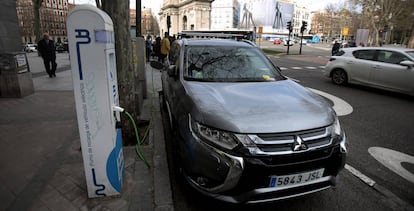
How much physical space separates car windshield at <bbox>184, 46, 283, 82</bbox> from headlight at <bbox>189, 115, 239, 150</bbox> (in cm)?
112

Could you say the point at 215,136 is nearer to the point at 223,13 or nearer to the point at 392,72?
the point at 392,72

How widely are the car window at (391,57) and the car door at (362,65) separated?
21 cm

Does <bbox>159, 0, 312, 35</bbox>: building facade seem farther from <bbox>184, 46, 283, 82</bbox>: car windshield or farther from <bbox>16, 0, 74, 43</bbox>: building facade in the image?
<bbox>184, 46, 283, 82</bbox>: car windshield

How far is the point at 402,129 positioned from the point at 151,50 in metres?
16.1

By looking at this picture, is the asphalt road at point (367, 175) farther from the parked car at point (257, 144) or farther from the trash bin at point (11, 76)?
the trash bin at point (11, 76)

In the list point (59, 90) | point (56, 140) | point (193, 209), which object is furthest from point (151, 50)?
point (193, 209)

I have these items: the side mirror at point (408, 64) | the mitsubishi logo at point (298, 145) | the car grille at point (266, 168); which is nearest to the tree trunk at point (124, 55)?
the car grille at point (266, 168)

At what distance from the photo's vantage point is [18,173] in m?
3.09

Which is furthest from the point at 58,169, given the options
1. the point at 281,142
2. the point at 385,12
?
the point at 385,12

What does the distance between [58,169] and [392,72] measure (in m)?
9.02

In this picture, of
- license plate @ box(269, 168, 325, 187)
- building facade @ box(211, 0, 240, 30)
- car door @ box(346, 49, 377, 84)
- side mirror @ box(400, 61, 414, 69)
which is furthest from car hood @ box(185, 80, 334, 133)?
building facade @ box(211, 0, 240, 30)

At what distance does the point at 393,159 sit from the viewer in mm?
3801

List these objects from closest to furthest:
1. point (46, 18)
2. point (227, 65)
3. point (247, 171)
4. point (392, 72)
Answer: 1. point (247, 171)
2. point (227, 65)
3. point (392, 72)
4. point (46, 18)

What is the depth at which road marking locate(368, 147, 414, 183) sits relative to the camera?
11.2ft
